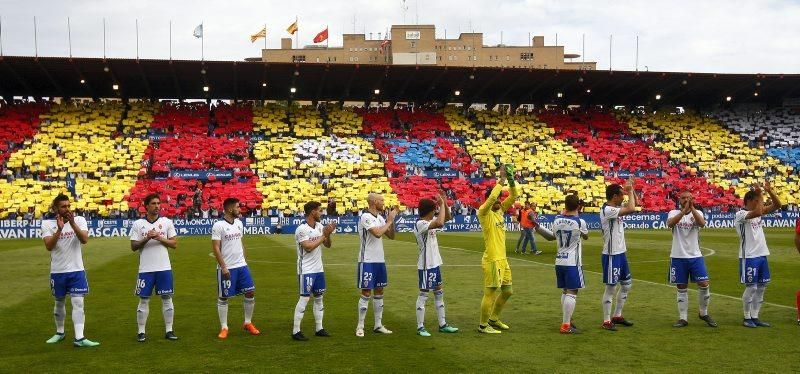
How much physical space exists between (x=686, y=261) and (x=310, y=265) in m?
6.51

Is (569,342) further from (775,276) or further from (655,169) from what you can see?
(655,169)

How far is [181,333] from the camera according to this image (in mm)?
12719

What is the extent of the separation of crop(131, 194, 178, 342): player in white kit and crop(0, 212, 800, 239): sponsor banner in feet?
86.2

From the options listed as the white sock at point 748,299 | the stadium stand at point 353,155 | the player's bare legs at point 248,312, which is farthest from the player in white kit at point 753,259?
the stadium stand at point 353,155

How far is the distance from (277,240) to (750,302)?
27.0 meters

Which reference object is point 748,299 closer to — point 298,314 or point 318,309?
point 318,309

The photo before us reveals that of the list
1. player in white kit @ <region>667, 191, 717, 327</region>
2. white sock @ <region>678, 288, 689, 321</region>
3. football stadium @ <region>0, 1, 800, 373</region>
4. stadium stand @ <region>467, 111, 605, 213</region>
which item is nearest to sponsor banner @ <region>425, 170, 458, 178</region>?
football stadium @ <region>0, 1, 800, 373</region>

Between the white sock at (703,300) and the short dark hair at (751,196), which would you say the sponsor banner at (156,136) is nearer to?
the white sock at (703,300)

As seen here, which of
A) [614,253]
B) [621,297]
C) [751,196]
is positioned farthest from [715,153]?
[614,253]

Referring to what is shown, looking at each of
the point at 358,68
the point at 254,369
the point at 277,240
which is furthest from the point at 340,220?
the point at 254,369

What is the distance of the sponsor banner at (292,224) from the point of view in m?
40.7

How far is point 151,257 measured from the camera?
11930 mm

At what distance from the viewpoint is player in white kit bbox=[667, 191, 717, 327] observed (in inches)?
510

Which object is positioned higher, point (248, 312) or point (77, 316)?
point (77, 316)
